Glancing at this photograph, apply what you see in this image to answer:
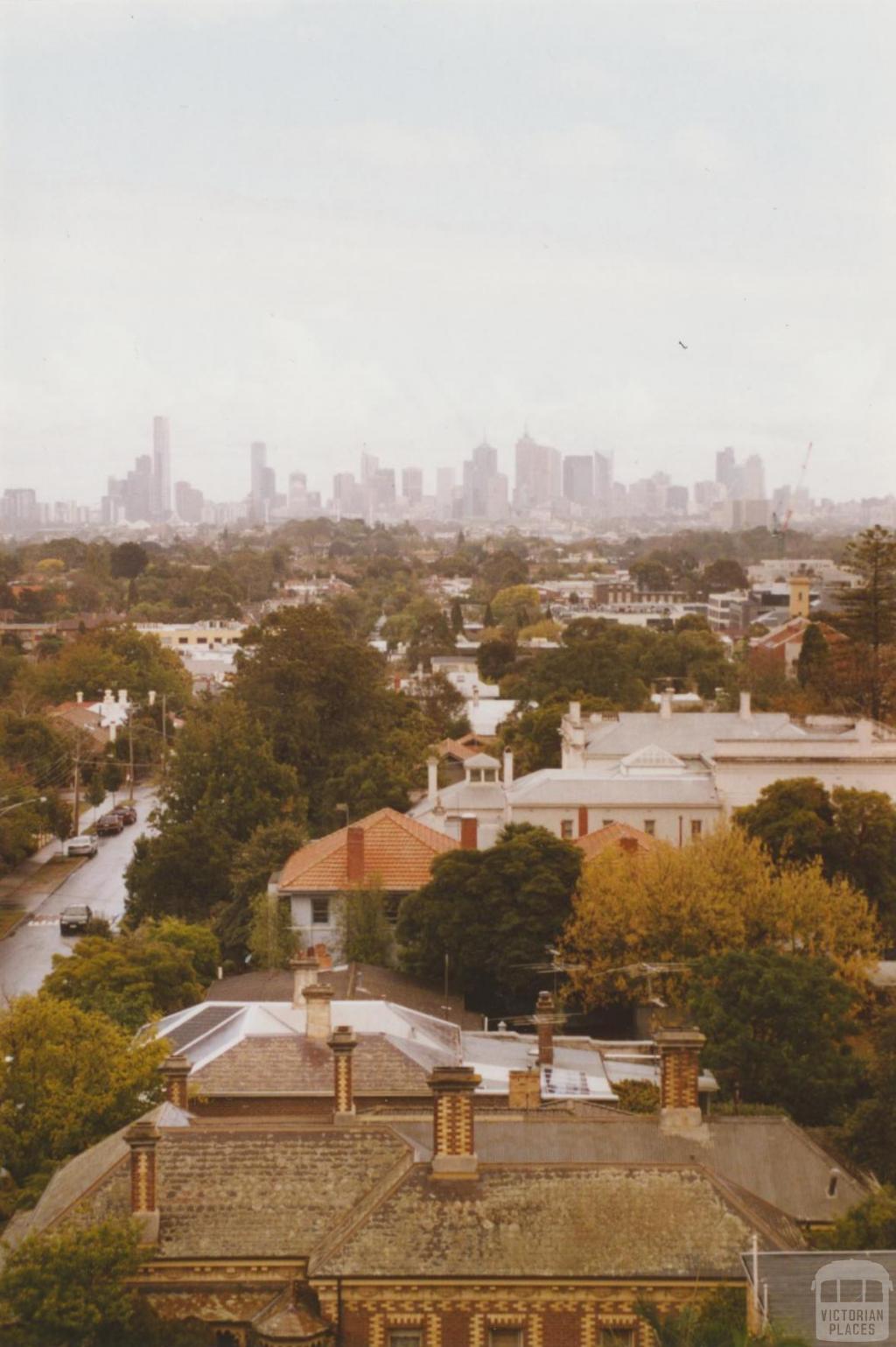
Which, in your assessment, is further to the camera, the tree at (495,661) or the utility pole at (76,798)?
the tree at (495,661)

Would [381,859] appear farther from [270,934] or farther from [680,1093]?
[680,1093]

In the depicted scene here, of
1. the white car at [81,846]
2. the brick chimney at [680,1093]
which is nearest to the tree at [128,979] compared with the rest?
the brick chimney at [680,1093]

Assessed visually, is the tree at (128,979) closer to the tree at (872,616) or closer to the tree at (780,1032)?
the tree at (780,1032)

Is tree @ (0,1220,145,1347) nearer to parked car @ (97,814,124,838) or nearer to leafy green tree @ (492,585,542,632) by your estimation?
parked car @ (97,814,124,838)

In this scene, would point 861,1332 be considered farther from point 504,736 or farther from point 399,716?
point 504,736

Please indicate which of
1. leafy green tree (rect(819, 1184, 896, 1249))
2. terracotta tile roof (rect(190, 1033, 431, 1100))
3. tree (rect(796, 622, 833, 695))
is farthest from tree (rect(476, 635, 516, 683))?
leafy green tree (rect(819, 1184, 896, 1249))

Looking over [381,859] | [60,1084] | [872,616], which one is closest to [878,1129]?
[60,1084]
